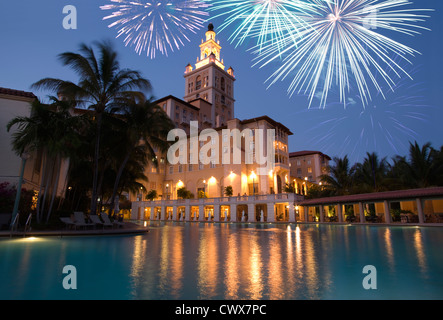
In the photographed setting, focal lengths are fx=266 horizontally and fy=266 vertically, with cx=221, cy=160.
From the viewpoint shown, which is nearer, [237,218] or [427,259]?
[427,259]

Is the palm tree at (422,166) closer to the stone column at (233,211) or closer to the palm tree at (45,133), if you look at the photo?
the stone column at (233,211)

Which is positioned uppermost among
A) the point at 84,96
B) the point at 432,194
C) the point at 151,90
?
the point at 151,90

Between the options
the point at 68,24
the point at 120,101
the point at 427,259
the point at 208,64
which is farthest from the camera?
the point at 208,64

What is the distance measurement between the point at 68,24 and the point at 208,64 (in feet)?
200

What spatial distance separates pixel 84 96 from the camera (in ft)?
53.6

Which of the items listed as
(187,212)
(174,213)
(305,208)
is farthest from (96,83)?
(174,213)

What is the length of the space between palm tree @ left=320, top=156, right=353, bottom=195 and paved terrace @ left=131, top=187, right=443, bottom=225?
7.44 feet

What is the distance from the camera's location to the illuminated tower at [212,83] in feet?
221

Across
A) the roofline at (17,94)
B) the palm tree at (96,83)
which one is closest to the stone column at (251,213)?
the palm tree at (96,83)

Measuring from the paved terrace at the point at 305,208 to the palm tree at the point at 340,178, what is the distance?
227cm

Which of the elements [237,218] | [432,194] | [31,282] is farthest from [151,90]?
[237,218]

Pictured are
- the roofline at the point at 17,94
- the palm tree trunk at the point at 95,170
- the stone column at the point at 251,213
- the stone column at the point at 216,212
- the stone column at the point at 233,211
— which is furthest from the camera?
the stone column at the point at 216,212
